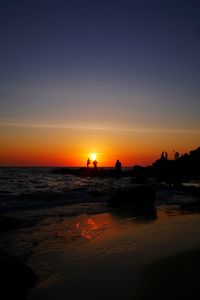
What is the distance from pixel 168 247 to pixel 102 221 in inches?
216

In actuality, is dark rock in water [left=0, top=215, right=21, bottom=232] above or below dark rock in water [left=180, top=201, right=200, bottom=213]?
below

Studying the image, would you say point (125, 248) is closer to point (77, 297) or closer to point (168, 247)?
point (168, 247)

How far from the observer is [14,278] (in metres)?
5.95

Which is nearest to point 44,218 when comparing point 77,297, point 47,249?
point 47,249

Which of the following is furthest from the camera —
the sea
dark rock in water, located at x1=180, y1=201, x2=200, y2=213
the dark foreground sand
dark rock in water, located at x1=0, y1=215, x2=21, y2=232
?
dark rock in water, located at x1=180, y1=201, x2=200, y2=213

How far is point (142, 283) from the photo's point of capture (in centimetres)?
621

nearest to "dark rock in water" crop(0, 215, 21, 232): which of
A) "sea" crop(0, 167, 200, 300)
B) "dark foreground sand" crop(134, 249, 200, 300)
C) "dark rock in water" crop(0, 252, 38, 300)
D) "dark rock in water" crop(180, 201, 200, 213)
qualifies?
"sea" crop(0, 167, 200, 300)

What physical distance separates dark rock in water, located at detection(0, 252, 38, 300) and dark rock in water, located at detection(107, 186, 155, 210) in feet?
44.9

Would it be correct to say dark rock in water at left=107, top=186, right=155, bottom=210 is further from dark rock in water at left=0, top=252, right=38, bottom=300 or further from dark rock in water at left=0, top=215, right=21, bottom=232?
dark rock in water at left=0, top=252, right=38, bottom=300

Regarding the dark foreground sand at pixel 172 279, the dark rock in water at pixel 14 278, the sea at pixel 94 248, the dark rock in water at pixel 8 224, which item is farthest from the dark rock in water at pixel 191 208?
the dark rock in water at pixel 14 278

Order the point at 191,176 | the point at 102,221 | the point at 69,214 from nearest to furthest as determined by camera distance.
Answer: the point at 102,221 → the point at 69,214 → the point at 191,176

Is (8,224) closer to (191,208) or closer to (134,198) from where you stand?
(191,208)

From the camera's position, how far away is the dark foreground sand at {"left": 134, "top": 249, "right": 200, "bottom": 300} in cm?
561

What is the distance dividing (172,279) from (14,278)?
104 inches
